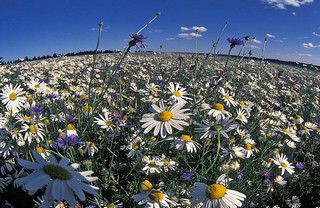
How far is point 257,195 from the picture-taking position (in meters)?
3.13

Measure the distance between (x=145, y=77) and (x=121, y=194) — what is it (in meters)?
6.00

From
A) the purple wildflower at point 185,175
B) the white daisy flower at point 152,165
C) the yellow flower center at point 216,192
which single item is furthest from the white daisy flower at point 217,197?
the white daisy flower at point 152,165

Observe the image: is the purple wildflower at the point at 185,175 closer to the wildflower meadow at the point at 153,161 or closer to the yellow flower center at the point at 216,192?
the wildflower meadow at the point at 153,161

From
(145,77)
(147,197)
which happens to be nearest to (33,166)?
(147,197)

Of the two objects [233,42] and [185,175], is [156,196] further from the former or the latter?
[233,42]

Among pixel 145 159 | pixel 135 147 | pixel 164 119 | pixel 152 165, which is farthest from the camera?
pixel 135 147

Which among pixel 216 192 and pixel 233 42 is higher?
pixel 233 42

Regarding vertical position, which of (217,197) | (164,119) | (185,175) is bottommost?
(185,175)

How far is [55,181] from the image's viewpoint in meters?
1.17

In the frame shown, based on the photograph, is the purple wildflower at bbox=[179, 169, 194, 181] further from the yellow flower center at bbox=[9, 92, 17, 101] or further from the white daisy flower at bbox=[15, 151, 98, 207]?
the yellow flower center at bbox=[9, 92, 17, 101]

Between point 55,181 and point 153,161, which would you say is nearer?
point 55,181

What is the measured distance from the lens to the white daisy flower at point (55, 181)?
110 cm

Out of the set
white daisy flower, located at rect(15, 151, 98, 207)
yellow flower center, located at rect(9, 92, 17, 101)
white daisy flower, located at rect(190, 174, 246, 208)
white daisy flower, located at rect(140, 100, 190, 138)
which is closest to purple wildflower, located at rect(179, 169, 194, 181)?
white daisy flower, located at rect(140, 100, 190, 138)

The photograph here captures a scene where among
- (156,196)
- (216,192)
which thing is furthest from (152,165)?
(216,192)
